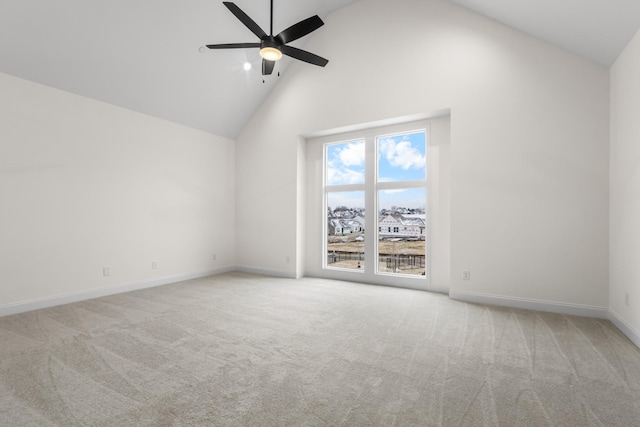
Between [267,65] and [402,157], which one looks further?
[402,157]

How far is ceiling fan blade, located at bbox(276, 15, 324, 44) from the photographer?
3.02m

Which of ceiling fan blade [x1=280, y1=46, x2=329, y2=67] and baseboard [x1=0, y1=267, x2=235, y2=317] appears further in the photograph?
baseboard [x1=0, y1=267, x2=235, y2=317]

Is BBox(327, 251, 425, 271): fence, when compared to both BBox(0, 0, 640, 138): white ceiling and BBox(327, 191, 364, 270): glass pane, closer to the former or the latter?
BBox(327, 191, 364, 270): glass pane

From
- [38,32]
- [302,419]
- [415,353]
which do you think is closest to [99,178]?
[38,32]

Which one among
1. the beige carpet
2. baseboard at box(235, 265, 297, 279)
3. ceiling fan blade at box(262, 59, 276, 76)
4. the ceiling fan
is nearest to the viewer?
the beige carpet

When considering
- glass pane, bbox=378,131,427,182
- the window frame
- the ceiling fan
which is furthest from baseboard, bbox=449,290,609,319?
the ceiling fan

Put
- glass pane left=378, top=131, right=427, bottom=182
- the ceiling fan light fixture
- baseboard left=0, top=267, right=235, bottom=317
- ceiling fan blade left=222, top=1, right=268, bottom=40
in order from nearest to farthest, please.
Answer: ceiling fan blade left=222, top=1, right=268, bottom=40, the ceiling fan light fixture, baseboard left=0, top=267, right=235, bottom=317, glass pane left=378, top=131, right=427, bottom=182

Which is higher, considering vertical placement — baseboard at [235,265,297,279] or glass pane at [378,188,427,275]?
glass pane at [378,188,427,275]

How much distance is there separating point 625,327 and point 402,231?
273cm

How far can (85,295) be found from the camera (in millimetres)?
4059

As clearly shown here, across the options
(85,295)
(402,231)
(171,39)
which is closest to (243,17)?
(171,39)

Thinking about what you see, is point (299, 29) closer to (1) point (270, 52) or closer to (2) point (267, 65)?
(1) point (270, 52)

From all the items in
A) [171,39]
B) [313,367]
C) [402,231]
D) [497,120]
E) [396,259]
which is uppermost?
[171,39]

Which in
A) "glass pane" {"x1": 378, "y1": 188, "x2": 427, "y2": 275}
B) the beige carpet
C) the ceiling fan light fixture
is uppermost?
the ceiling fan light fixture
